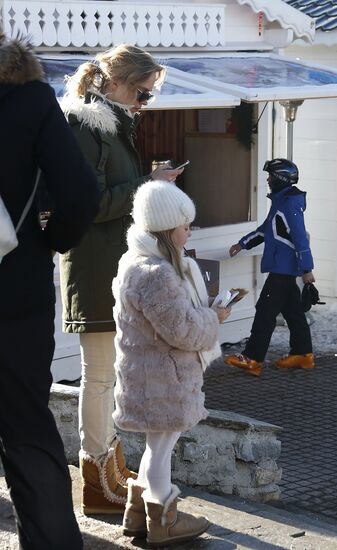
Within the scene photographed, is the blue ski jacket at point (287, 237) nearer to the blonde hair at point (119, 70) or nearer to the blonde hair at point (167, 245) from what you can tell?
the blonde hair at point (119, 70)

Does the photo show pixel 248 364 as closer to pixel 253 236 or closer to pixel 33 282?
pixel 253 236

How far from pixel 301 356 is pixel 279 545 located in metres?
4.41

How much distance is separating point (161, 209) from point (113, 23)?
4.60m

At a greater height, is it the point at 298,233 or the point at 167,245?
the point at 167,245

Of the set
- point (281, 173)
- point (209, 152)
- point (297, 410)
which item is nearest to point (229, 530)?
point (297, 410)

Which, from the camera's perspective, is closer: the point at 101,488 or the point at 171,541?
the point at 171,541

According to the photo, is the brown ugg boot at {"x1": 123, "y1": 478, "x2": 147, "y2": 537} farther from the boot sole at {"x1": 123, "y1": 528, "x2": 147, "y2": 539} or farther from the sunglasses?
the sunglasses

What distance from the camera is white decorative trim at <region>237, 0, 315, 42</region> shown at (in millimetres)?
9656

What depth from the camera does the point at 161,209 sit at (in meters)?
4.13

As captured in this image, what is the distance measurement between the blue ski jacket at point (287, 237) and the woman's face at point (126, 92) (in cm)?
→ 383

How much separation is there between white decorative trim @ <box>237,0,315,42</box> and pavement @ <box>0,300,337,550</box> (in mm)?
2605

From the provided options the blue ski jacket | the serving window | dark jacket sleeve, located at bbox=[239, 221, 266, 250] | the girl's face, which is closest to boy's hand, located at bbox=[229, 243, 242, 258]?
dark jacket sleeve, located at bbox=[239, 221, 266, 250]

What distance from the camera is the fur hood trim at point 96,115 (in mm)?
4508

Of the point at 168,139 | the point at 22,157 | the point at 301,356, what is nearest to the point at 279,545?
the point at 22,157
